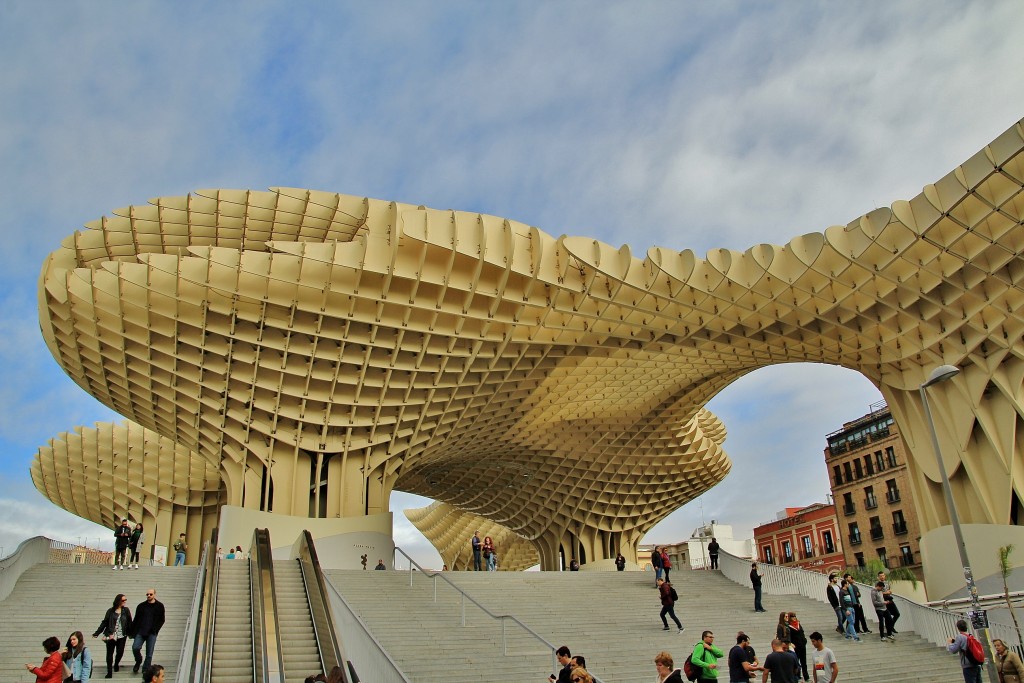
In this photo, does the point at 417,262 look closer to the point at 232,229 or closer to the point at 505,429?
the point at 232,229

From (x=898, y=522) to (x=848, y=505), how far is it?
546cm

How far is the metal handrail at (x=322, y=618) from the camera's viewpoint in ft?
39.1

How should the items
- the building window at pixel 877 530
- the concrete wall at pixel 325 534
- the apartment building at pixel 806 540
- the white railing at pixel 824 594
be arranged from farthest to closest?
the apartment building at pixel 806 540
the building window at pixel 877 530
the concrete wall at pixel 325 534
the white railing at pixel 824 594

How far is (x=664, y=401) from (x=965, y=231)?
18.3m

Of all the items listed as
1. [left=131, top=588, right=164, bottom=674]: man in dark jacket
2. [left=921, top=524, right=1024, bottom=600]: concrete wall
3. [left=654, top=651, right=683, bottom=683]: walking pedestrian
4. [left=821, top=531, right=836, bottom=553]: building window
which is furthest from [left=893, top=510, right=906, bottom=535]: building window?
[left=131, top=588, right=164, bottom=674]: man in dark jacket

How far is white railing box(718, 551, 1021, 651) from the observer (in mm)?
16016

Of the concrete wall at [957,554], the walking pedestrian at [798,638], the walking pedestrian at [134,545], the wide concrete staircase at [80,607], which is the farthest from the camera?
the concrete wall at [957,554]

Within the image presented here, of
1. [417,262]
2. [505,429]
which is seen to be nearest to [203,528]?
[505,429]

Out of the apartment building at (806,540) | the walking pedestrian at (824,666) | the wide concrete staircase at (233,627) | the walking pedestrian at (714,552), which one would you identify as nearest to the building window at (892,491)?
the apartment building at (806,540)

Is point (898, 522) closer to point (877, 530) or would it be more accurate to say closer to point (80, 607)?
point (877, 530)

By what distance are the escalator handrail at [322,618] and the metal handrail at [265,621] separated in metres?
0.67

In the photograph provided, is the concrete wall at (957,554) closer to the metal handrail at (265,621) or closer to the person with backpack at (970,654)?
the person with backpack at (970,654)

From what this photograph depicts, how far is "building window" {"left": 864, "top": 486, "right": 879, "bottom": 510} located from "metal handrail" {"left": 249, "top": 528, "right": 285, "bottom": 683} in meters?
50.8

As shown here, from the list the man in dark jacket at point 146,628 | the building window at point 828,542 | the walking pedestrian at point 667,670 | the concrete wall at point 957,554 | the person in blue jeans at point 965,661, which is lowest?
the person in blue jeans at point 965,661
